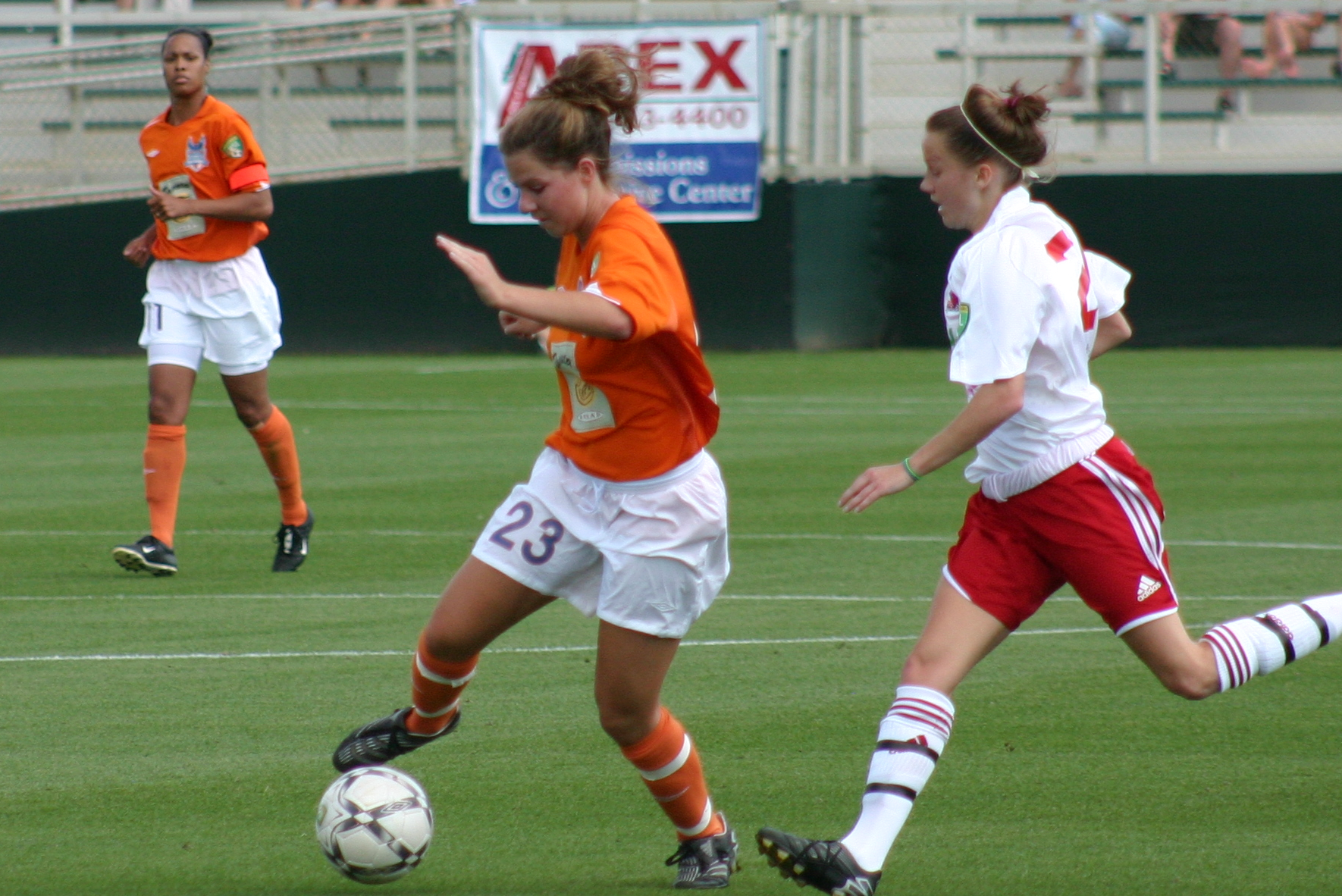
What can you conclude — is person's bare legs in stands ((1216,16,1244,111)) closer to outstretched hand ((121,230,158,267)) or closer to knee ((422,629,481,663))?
outstretched hand ((121,230,158,267))

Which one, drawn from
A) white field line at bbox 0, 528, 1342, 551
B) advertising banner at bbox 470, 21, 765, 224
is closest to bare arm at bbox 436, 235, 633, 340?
white field line at bbox 0, 528, 1342, 551

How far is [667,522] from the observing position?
4.27 metres

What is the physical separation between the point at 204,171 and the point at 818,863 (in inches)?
218

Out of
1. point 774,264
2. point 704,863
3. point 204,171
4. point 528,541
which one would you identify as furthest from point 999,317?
point 774,264

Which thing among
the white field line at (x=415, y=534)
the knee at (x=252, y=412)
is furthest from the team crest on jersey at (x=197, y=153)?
the white field line at (x=415, y=534)

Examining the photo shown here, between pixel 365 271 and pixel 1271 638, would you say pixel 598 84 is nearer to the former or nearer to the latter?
pixel 1271 638

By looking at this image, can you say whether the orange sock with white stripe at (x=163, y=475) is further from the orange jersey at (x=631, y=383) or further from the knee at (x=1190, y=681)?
the knee at (x=1190, y=681)

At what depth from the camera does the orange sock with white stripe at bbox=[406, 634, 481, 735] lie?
457 cm

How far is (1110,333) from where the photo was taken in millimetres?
4980

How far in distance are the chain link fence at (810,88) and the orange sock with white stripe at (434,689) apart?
55.3 ft

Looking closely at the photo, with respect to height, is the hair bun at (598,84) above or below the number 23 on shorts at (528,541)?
above

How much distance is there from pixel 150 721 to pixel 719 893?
2239 mm

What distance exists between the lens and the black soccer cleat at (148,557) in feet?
26.9

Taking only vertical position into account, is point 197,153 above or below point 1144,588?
above
